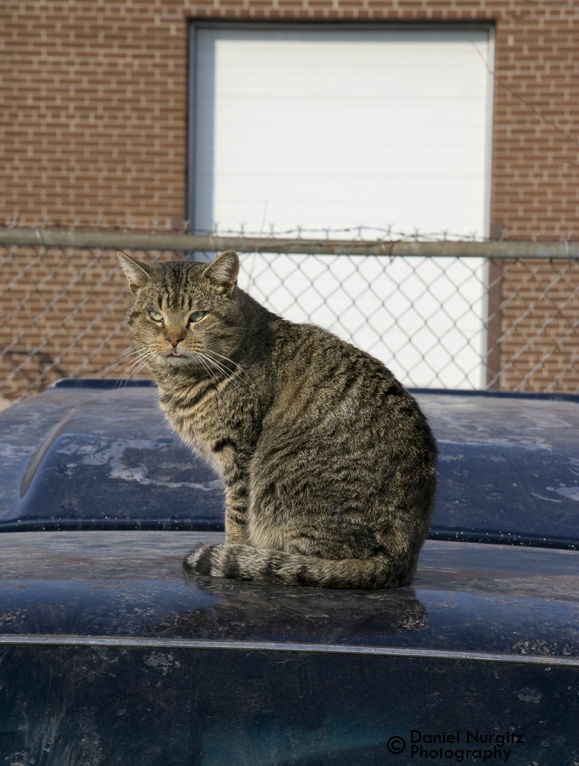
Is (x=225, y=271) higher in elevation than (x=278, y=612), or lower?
higher

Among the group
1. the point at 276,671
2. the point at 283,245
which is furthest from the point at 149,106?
the point at 276,671

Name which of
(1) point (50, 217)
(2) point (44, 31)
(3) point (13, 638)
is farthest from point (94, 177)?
(3) point (13, 638)

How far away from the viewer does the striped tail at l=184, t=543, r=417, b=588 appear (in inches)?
76.4

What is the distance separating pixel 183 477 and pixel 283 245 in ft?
7.25

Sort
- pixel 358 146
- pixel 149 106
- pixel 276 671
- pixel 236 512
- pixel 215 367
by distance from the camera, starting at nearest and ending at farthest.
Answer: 1. pixel 276 671
2. pixel 236 512
3. pixel 215 367
4. pixel 149 106
5. pixel 358 146

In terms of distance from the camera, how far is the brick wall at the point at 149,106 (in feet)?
37.0

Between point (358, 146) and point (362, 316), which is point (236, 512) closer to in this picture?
point (362, 316)

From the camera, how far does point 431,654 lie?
139cm

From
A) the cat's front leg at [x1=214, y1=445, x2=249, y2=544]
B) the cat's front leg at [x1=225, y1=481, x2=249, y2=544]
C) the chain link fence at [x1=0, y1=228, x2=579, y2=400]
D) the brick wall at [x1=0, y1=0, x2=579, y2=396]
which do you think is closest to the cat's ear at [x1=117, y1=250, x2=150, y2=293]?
the cat's front leg at [x1=214, y1=445, x2=249, y2=544]

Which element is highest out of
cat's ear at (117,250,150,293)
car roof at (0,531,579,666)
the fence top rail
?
the fence top rail

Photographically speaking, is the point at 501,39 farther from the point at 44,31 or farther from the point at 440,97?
the point at 44,31

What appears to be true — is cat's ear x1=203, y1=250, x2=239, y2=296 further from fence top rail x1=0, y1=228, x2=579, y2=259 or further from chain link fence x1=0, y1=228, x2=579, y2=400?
chain link fence x1=0, y1=228, x2=579, y2=400

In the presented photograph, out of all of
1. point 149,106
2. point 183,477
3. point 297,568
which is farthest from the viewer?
point 149,106

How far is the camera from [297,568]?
2.11 metres
